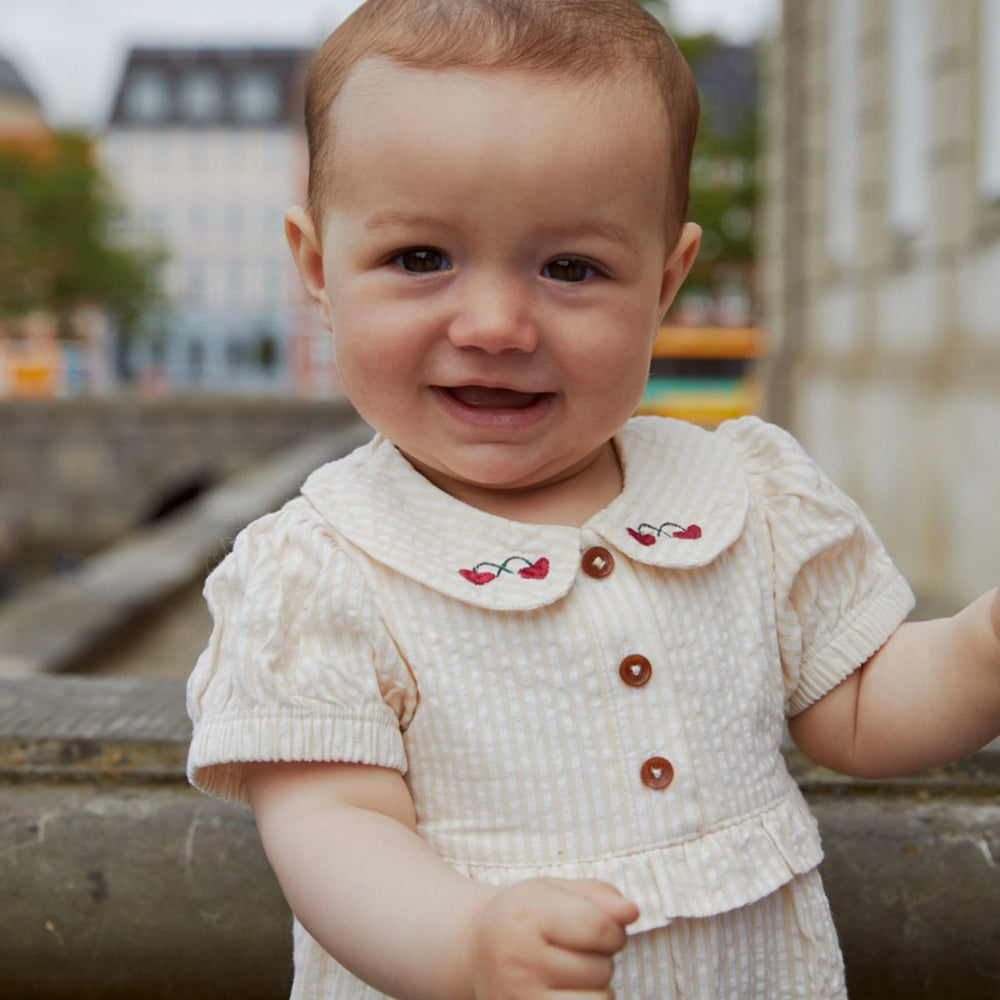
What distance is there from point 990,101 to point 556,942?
19.1 ft

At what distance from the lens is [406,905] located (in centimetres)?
101

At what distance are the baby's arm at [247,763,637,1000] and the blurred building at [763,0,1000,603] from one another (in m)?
5.11

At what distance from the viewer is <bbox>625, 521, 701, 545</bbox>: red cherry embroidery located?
1242 millimetres

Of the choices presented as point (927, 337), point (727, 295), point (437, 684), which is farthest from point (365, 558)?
point (727, 295)

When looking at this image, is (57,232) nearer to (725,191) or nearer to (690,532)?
(725,191)

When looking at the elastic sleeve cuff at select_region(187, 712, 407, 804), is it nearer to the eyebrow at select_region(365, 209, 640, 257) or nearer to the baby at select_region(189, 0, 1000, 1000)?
the baby at select_region(189, 0, 1000, 1000)

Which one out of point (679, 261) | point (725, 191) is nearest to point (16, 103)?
point (725, 191)

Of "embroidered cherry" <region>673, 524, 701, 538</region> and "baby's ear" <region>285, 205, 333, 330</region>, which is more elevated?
"baby's ear" <region>285, 205, 333, 330</region>

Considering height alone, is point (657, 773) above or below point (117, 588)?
above

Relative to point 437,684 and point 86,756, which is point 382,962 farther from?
point 86,756

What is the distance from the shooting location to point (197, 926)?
159 cm

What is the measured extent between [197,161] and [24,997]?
149 ft

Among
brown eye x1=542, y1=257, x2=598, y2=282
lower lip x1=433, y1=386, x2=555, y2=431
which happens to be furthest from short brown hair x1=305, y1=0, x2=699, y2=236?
lower lip x1=433, y1=386, x2=555, y2=431

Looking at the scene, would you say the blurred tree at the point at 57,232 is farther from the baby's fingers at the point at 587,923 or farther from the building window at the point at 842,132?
the baby's fingers at the point at 587,923
